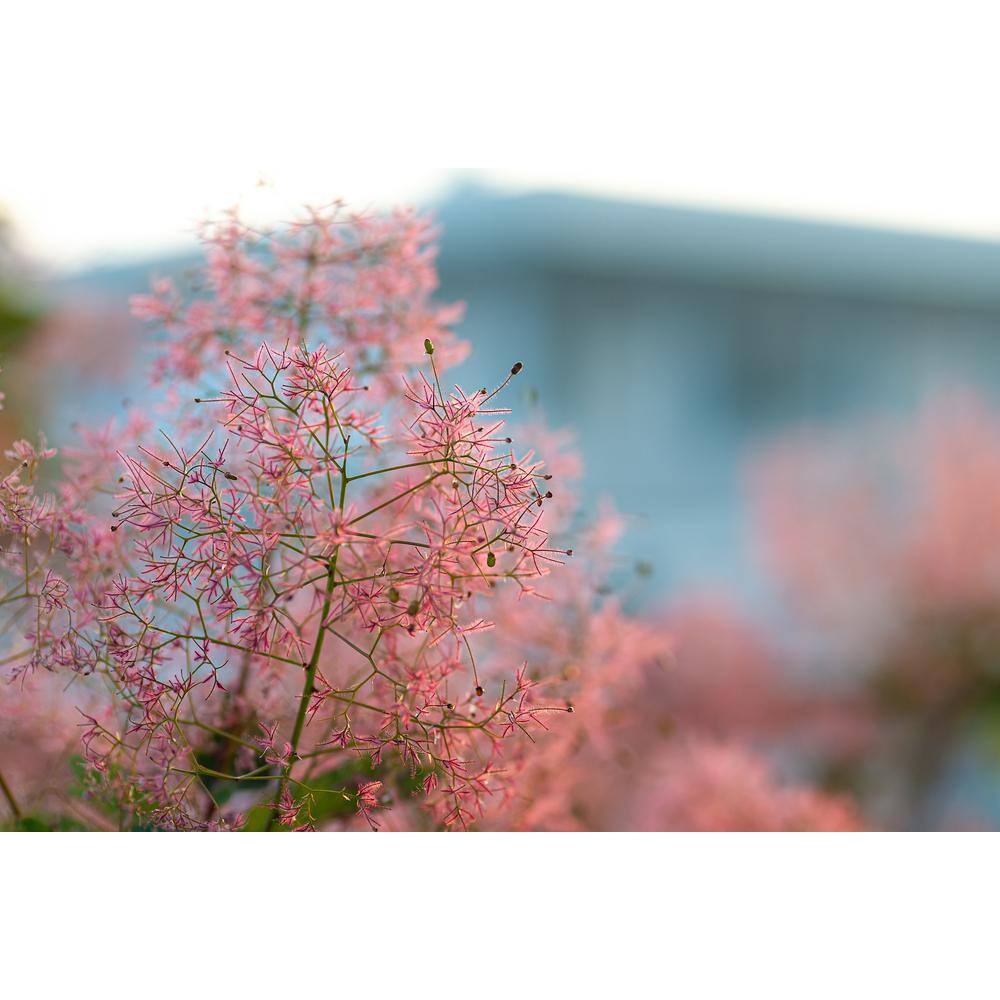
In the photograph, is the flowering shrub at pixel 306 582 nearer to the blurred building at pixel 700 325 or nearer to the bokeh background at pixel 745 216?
the bokeh background at pixel 745 216

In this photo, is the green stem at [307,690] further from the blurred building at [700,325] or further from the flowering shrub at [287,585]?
the blurred building at [700,325]

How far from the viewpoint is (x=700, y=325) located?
3.77 meters

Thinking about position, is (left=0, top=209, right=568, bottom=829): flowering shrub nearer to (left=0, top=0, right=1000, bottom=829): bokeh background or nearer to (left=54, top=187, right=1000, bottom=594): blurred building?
(left=0, top=0, right=1000, bottom=829): bokeh background

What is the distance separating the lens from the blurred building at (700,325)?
2885 millimetres

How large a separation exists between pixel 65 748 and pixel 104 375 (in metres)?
0.46

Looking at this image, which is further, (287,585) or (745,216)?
(745,216)

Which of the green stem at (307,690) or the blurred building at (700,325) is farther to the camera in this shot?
the blurred building at (700,325)

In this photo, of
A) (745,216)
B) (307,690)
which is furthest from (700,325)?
(307,690)

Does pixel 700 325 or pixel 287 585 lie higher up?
pixel 700 325

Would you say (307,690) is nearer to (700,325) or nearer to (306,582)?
(306,582)

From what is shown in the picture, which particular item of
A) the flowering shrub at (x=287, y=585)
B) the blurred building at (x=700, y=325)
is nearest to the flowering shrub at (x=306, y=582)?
the flowering shrub at (x=287, y=585)

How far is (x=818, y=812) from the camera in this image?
1.66ft

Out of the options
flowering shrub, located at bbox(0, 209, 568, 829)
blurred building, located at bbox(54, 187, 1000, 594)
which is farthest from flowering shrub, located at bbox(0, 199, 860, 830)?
blurred building, located at bbox(54, 187, 1000, 594)
